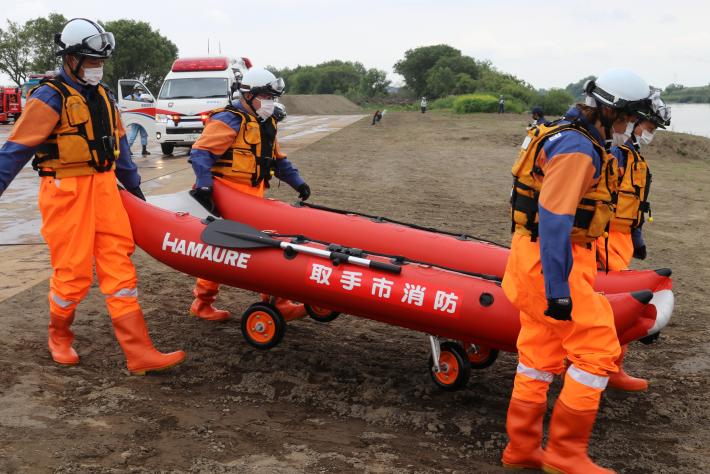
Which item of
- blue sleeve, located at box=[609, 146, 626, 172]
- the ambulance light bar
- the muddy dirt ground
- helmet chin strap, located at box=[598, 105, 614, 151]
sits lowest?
the muddy dirt ground

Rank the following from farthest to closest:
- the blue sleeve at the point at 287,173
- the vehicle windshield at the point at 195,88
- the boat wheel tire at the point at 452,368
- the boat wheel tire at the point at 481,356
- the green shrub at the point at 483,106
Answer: the green shrub at the point at 483,106, the vehicle windshield at the point at 195,88, the blue sleeve at the point at 287,173, the boat wheel tire at the point at 481,356, the boat wheel tire at the point at 452,368

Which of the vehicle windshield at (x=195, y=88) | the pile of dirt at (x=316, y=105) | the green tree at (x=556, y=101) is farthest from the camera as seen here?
the pile of dirt at (x=316, y=105)

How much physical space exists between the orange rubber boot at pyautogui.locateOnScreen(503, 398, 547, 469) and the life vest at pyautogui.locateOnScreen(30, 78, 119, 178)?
97.3 inches

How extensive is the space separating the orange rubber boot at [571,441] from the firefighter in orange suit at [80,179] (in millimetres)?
2190

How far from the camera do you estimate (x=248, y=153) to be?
4625 mm

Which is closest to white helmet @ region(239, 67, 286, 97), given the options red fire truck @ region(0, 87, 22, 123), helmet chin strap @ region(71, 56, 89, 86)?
helmet chin strap @ region(71, 56, 89, 86)

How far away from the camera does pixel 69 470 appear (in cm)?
279

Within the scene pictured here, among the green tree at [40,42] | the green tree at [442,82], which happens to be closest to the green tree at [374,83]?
the green tree at [442,82]

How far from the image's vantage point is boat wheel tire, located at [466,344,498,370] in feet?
13.5

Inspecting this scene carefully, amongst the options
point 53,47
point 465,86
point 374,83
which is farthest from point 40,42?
point 374,83

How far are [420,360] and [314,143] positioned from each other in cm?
1559

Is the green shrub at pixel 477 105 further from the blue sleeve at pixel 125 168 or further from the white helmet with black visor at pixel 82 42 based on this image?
the white helmet with black visor at pixel 82 42

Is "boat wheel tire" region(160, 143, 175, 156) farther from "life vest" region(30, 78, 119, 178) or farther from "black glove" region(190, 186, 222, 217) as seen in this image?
"life vest" region(30, 78, 119, 178)

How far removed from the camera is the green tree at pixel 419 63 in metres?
82.1
